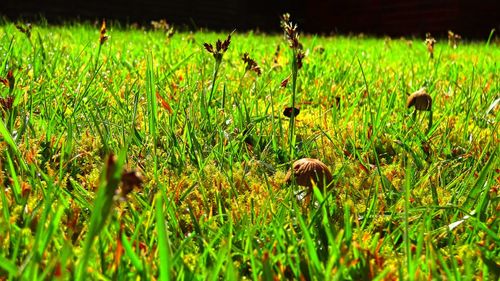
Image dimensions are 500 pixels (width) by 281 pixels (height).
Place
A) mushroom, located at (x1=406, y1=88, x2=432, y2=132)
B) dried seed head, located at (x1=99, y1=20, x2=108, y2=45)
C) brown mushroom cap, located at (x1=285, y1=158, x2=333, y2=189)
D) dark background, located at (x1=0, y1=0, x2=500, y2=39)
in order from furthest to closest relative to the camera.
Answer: dark background, located at (x1=0, y1=0, x2=500, y2=39) → mushroom, located at (x1=406, y1=88, x2=432, y2=132) → dried seed head, located at (x1=99, y1=20, x2=108, y2=45) → brown mushroom cap, located at (x1=285, y1=158, x2=333, y2=189)

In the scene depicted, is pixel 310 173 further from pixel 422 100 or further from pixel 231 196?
pixel 422 100

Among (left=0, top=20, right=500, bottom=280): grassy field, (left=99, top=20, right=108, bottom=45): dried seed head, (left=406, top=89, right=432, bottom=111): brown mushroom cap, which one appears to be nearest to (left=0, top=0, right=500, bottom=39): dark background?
(left=99, top=20, right=108, bottom=45): dried seed head

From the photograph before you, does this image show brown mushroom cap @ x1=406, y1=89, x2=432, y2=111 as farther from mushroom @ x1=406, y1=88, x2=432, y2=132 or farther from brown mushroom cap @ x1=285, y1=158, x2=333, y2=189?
brown mushroom cap @ x1=285, y1=158, x2=333, y2=189

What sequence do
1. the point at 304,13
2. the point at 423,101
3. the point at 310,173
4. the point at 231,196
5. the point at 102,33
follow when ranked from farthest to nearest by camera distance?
the point at 304,13 → the point at 423,101 → the point at 102,33 → the point at 231,196 → the point at 310,173

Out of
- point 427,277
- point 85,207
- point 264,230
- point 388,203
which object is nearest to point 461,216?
point 388,203

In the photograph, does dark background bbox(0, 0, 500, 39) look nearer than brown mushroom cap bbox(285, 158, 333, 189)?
No

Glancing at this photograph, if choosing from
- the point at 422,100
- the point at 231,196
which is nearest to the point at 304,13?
the point at 422,100

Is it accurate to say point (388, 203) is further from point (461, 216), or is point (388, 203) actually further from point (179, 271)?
point (179, 271)

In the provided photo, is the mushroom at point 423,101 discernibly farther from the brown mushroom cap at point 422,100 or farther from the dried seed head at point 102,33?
the dried seed head at point 102,33
